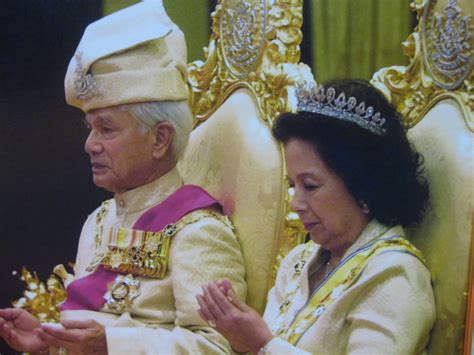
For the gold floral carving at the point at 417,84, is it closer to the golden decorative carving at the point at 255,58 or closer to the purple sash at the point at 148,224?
the golden decorative carving at the point at 255,58

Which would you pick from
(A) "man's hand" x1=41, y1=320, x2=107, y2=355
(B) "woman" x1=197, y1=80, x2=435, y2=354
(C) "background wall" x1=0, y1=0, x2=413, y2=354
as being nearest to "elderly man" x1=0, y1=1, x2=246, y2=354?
(A) "man's hand" x1=41, y1=320, x2=107, y2=355

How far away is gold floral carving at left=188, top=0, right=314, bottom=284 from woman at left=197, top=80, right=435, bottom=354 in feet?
0.76

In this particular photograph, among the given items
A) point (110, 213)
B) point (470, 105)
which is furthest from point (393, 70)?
point (110, 213)

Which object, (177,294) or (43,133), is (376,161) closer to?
(177,294)

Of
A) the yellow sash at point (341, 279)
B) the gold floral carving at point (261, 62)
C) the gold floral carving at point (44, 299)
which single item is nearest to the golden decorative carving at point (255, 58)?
the gold floral carving at point (261, 62)

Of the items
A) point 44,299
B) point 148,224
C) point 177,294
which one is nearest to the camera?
point 177,294

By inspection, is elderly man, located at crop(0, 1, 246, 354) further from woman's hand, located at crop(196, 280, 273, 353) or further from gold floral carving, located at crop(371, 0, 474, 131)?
gold floral carving, located at crop(371, 0, 474, 131)

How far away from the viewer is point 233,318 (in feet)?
4.57

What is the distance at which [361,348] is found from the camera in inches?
51.5

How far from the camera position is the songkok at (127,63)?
72.4 inches

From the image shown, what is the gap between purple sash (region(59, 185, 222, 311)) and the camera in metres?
1.80

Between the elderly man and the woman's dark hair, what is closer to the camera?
the woman's dark hair

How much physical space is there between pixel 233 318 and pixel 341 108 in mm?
373

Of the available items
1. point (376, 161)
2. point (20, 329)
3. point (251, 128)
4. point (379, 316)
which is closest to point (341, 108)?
point (376, 161)
